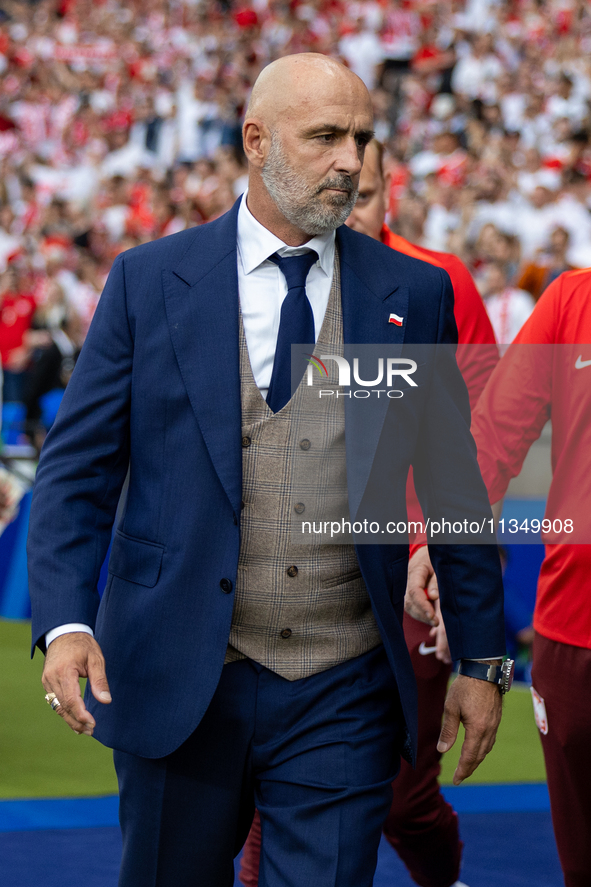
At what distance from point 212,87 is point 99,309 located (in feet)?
49.8

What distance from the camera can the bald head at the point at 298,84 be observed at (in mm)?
2320

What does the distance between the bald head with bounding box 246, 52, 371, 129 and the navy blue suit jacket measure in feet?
0.95

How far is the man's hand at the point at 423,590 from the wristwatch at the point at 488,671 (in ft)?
1.43

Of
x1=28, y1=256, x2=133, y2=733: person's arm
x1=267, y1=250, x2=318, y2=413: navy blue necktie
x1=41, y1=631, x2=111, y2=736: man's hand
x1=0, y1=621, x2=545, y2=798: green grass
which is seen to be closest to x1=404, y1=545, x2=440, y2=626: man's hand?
x1=267, y1=250, x2=318, y2=413: navy blue necktie

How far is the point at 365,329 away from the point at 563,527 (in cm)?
80

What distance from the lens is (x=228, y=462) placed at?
2260 millimetres

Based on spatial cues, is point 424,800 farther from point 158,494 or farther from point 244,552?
point 158,494

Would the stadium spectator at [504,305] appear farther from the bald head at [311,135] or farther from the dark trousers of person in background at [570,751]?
the bald head at [311,135]

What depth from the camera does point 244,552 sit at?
234cm

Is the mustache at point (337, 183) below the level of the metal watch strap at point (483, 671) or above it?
above

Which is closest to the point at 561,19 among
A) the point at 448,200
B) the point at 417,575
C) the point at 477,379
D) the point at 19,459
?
the point at 448,200

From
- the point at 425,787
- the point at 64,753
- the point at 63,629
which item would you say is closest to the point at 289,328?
the point at 63,629

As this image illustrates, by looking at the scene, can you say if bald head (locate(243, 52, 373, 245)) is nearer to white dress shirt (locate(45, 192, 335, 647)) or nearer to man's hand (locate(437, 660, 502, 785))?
white dress shirt (locate(45, 192, 335, 647))

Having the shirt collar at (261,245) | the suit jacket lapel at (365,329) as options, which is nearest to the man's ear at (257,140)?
the shirt collar at (261,245)
